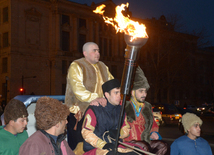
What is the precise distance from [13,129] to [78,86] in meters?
1.20

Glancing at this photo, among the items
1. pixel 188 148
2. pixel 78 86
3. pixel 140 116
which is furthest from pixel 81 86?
pixel 188 148

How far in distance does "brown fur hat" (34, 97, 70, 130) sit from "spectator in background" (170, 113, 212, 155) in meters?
2.14

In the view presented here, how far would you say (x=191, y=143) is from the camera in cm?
450

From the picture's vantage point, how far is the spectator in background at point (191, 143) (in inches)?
176

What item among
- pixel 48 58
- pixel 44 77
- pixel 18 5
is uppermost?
pixel 18 5

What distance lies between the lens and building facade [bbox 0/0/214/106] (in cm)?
3491

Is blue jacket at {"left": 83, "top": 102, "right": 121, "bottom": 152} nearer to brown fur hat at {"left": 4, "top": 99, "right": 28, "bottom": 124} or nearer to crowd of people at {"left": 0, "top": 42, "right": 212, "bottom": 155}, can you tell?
crowd of people at {"left": 0, "top": 42, "right": 212, "bottom": 155}

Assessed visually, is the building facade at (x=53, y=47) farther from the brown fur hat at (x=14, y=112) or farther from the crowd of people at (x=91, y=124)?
the brown fur hat at (x=14, y=112)

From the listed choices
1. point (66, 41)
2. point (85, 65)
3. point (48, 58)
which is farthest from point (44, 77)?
point (85, 65)

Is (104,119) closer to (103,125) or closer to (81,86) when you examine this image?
(103,125)

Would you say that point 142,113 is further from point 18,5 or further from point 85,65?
point 18,5

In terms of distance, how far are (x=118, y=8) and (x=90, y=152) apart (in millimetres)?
1857

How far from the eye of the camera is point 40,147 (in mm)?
2945

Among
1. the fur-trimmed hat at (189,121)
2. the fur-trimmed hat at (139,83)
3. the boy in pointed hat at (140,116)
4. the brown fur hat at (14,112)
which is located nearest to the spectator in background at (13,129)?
the brown fur hat at (14,112)
